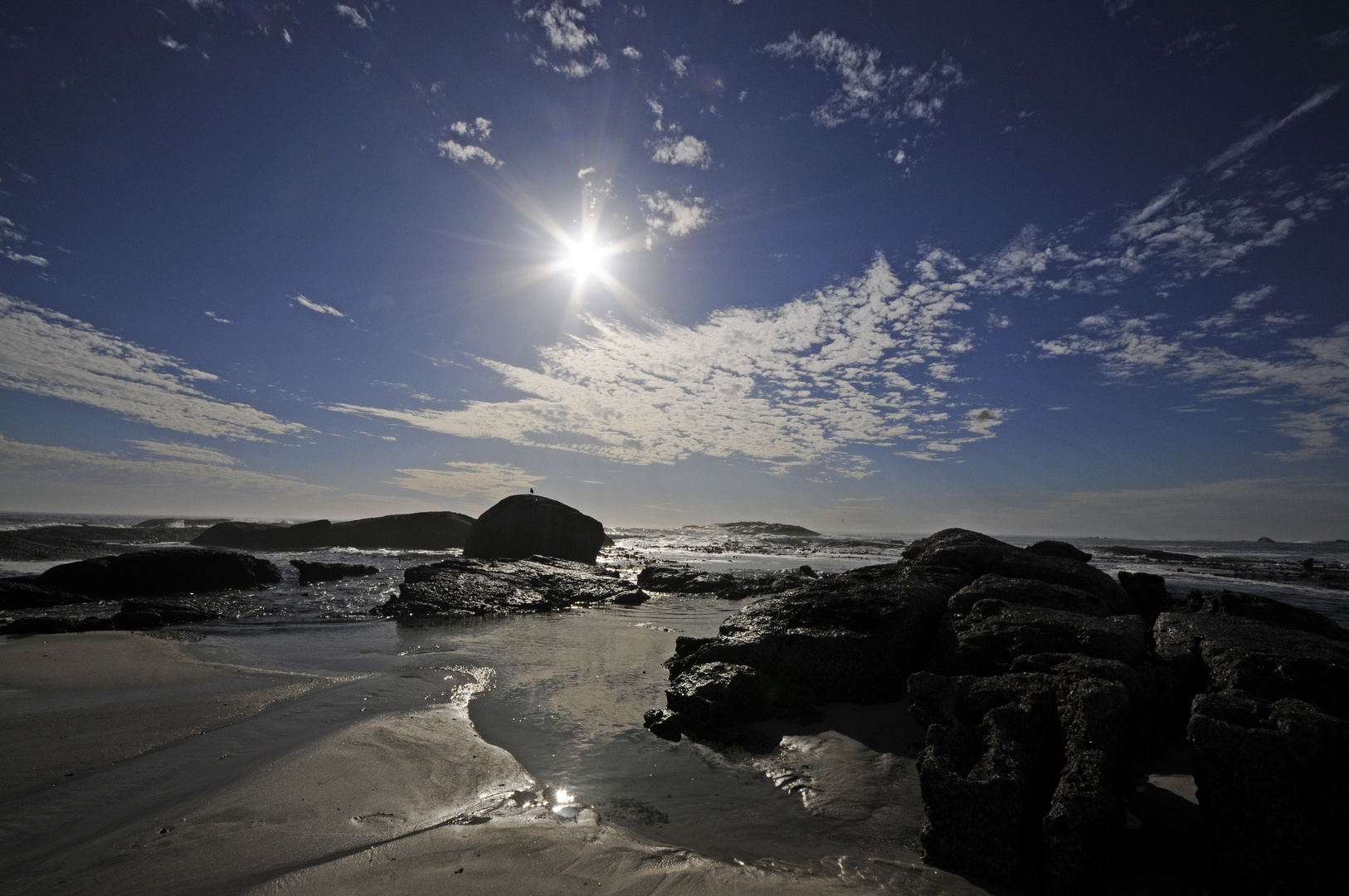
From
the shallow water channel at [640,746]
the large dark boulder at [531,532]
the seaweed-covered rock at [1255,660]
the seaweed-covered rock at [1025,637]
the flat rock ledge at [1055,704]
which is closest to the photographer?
the flat rock ledge at [1055,704]

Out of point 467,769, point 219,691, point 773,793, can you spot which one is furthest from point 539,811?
point 219,691

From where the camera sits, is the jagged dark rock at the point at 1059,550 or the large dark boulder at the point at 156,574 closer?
the jagged dark rock at the point at 1059,550

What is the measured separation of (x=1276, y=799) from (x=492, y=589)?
14481 mm

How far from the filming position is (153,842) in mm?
3654

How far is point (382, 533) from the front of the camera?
3931cm

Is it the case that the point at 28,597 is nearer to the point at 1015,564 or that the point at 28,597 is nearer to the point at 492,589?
the point at 492,589

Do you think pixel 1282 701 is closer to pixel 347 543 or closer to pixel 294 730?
pixel 294 730

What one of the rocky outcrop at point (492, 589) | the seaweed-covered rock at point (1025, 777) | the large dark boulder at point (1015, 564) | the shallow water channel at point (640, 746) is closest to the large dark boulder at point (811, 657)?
the shallow water channel at point (640, 746)

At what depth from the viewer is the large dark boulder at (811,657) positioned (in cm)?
633

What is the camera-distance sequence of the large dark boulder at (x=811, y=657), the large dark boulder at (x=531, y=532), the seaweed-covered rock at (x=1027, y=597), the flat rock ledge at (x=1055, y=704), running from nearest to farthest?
1. the flat rock ledge at (x=1055, y=704)
2. the large dark boulder at (x=811, y=657)
3. the seaweed-covered rock at (x=1027, y=597)
4. the large dark boulder at (x=531, y=532)

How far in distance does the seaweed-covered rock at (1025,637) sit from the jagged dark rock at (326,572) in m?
19.9

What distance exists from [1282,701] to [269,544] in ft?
150

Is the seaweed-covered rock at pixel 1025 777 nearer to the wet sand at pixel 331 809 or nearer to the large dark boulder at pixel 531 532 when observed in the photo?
the wet sand at pixel 331 809

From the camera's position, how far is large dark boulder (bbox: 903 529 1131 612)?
9.20 meters
